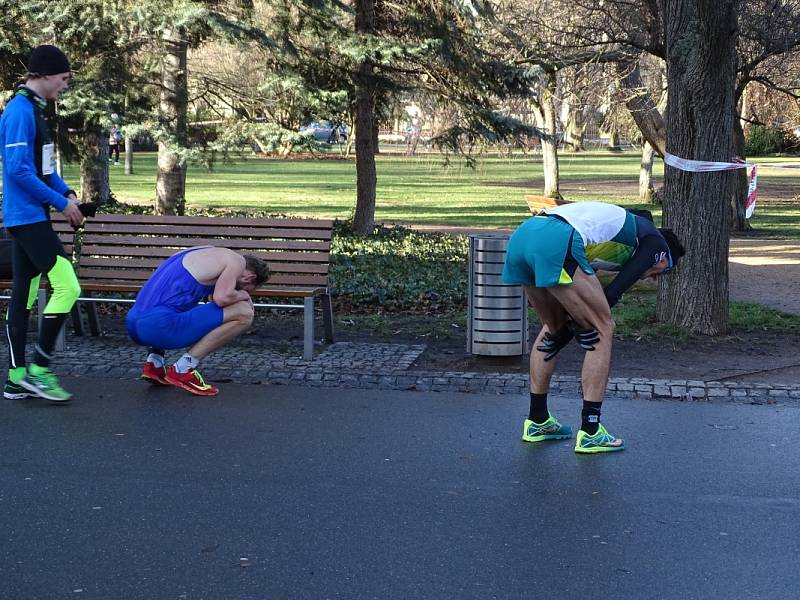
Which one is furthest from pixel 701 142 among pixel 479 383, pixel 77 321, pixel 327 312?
pixel 77 321

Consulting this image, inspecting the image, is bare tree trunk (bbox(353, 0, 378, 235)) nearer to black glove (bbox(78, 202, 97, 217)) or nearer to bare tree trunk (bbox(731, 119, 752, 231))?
bare tree trunk (bbox(731, 119, 752, 231))

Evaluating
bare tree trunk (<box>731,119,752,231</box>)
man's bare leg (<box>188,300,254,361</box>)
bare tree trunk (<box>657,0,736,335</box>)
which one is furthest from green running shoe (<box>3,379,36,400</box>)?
bare tree trunk (<box>731,119,752,231</box>)

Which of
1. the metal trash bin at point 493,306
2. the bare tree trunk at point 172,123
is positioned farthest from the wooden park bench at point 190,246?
the bare tree trunk at point 172,123

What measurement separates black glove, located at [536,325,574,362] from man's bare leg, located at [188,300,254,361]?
2098 mm

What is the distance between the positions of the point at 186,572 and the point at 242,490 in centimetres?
104

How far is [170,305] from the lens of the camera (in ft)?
23.9

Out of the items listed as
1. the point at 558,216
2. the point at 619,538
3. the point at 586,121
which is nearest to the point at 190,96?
the point at 558,216

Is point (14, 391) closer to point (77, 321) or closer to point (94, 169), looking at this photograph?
point (77, 321)

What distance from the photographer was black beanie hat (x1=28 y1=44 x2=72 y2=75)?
21.8 ft

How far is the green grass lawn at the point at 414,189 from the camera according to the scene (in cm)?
2331

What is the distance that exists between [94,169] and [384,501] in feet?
45.7

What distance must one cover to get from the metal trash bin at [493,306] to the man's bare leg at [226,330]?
1604 mm

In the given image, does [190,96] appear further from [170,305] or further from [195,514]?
[195,514]

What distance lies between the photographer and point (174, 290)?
23.9ft
